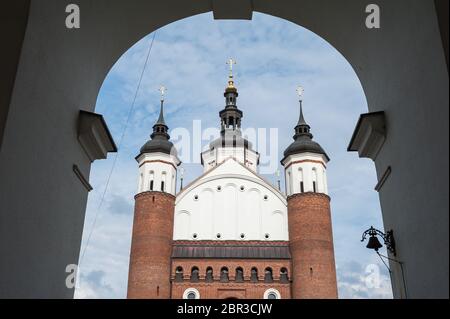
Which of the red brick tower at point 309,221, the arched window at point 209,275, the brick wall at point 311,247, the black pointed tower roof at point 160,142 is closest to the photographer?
the brick wall at point 311,247

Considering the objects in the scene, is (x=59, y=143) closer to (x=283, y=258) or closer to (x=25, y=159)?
(x=25, y=159)

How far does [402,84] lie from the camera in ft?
13.8

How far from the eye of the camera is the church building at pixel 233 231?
27.5 metres

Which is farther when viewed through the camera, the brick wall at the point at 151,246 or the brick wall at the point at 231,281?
the brick wall at the point at 231,281

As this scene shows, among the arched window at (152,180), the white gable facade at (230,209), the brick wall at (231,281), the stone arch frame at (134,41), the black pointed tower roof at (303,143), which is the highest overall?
the black pointed tower roof at (303,143)

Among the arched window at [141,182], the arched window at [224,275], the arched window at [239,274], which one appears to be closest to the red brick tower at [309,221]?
the arched window at [239,274]

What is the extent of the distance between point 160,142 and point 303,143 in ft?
33.0

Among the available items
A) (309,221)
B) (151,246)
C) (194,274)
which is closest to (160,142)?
(151,246)

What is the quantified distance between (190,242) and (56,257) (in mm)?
25216

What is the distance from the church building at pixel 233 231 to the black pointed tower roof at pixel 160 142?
0.08m

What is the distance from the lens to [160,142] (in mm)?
32688

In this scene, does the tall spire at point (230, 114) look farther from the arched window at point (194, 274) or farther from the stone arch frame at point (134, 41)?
the stone arch frame at point (134, 41)

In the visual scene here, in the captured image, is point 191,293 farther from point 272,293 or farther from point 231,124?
point 231,124

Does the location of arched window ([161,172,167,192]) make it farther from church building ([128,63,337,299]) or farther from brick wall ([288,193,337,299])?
brick wall ([288,193,337,299])
